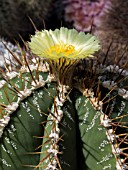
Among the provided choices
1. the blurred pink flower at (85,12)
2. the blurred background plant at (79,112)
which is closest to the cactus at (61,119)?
the blurred background plant at (79,112)

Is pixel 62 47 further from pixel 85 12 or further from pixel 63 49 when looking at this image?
pixel 85 12

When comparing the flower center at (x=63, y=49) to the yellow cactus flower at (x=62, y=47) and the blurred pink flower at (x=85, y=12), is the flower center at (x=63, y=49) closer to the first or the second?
the yellow cactus flower at (x=62, y=47)

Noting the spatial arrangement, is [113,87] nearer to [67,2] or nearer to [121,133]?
[121,133]

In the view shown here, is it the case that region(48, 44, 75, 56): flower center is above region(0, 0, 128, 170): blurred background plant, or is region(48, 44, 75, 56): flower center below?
above

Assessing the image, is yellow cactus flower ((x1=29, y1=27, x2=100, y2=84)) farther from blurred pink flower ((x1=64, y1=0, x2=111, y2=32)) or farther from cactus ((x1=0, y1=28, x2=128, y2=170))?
blurred pink flower ((x1=64, y1=0, x2=111, y2=32))

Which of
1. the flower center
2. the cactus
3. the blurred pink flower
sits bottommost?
the cactus

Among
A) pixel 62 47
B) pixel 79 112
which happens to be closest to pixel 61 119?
pixel 79 112

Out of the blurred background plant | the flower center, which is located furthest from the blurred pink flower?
the flower center

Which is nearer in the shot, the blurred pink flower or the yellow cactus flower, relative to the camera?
the yellow cactus flower
